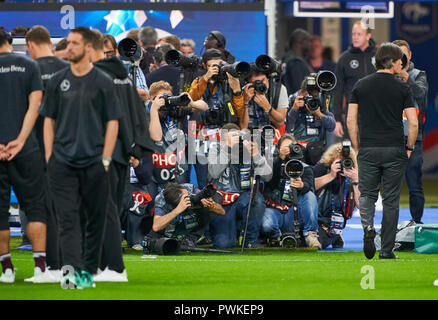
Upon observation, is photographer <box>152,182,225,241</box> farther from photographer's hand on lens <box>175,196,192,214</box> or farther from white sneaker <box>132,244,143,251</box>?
white sneaker <box>132,244,143,251</box>

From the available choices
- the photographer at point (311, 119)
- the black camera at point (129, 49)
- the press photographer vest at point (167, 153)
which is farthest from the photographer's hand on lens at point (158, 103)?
the photographer at point (311, 119)

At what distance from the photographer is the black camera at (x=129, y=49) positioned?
10203 millimetres

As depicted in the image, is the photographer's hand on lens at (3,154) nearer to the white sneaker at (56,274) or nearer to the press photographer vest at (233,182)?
the white sneaker at (56,274)

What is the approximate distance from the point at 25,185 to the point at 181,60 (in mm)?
2933

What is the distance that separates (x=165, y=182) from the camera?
35.0 ft

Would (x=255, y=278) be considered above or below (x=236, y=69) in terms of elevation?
below

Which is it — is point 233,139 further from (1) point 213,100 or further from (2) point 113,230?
(2) point 113,230

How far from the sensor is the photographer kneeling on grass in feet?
33.1

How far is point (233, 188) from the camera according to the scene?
34.8 ft

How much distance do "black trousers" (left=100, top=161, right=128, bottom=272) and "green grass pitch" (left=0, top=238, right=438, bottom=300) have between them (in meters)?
0.19

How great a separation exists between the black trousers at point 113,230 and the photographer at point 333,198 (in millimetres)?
3553

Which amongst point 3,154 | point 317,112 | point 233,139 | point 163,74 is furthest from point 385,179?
point 3,154

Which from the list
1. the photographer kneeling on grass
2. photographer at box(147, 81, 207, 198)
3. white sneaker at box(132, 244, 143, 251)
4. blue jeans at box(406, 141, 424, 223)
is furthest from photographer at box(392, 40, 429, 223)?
white sneaker at box(132, 244, 143, 251)

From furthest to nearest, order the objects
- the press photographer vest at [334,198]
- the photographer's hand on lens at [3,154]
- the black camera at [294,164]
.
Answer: the press photographer vest at [334,198]
the black camera at [294,164]
the photographer's hand on lens at [3,154]
